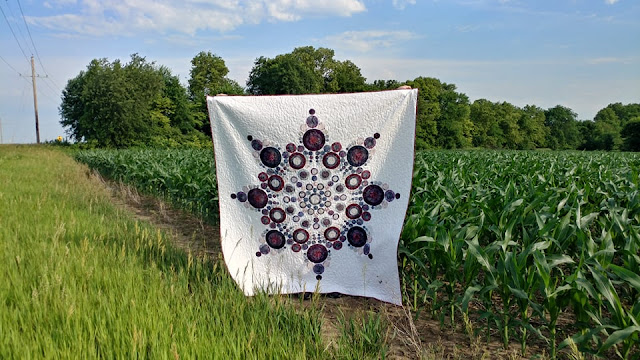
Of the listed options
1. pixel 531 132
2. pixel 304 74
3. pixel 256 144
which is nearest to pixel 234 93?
pixel 304 74

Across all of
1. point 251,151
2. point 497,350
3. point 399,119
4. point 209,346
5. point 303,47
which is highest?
point 303,47

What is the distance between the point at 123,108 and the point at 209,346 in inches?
1813

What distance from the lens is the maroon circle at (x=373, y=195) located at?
12.3 ft

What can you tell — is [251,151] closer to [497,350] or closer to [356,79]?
[497,350]

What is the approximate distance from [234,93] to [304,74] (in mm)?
10886

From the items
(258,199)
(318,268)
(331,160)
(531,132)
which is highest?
(531,132)

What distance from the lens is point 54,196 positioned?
8.18m

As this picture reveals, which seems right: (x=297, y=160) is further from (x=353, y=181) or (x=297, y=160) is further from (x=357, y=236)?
(x=357, y=236)

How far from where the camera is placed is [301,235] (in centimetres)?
380

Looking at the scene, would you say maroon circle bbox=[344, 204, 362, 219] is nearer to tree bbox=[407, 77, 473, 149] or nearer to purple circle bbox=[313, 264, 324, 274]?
purple circle bbox=[313, 264, 324, 274]

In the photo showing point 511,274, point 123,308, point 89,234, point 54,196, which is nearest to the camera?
point 123,308

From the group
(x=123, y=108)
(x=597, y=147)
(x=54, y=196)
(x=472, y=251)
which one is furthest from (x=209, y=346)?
(x=597, y=147)

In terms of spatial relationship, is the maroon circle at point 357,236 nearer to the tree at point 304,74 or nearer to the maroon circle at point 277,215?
the maroon circle at point 277,215

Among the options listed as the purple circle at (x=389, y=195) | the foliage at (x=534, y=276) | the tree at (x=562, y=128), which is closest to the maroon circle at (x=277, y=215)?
the purple circle at (x=389, y=195)
